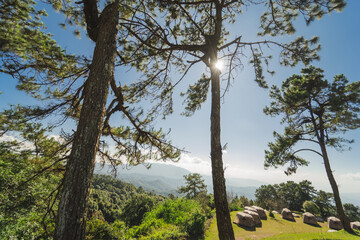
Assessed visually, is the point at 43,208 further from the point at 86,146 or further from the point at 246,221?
the point at 246,221

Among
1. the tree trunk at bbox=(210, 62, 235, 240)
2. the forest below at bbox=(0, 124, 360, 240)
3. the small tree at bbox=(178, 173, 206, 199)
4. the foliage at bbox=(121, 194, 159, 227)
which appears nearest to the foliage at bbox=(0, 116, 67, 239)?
the forest below at bbox=(0, 124, 360, 240)

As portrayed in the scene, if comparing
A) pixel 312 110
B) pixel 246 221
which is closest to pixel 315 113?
pixel 312 110

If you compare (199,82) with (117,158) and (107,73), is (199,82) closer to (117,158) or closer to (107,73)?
(107,73)

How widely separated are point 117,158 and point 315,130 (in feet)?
Result: 50.9

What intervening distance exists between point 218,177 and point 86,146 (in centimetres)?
240

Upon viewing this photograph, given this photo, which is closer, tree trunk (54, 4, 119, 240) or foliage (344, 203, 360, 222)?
tree trunk (54, 4, 119, 240)

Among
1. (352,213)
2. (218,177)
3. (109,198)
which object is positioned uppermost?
(218,177)

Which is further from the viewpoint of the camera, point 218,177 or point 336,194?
point 336,194

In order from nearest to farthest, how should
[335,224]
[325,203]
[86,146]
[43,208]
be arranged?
[86,146] → [43,208] → [335,224] → [325,203]

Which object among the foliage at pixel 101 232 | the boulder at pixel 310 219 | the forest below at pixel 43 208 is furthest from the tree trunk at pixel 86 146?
the boulder at pixel 310 219

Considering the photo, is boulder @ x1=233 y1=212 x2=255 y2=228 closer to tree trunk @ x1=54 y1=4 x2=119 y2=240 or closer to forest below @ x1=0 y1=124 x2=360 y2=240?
forest below @ x1=0 y1=124 x2=360 y2=240

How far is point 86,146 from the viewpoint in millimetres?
1808

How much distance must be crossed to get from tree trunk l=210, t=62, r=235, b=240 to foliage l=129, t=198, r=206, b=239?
24.3 ft

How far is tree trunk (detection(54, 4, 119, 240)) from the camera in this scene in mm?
1519
